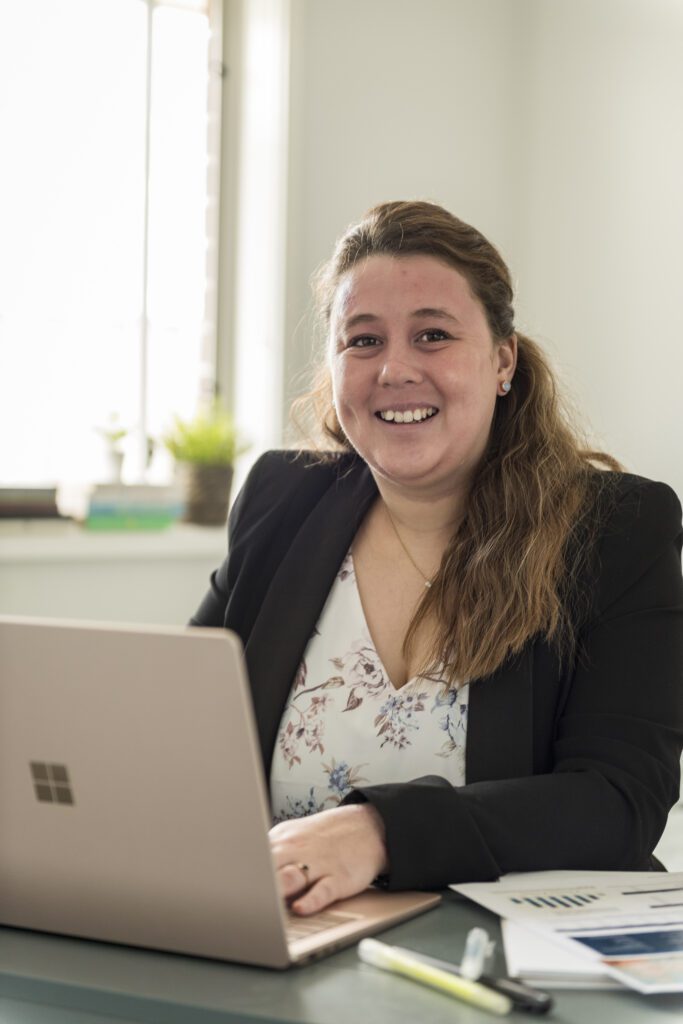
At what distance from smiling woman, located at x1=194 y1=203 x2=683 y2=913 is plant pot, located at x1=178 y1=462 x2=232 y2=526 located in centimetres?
216

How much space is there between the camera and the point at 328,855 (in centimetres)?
114

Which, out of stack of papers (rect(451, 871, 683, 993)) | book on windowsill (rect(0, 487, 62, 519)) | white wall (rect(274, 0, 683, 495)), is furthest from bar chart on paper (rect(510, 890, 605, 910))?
white wall (rect(274, 0, 683, 495))

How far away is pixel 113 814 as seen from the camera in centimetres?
94

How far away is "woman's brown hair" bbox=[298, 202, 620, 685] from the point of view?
62.3 inches

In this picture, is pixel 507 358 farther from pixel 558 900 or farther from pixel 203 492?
pixel 203 492

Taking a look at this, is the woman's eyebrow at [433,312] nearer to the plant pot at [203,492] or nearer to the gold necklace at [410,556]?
the gold necklace at [410,556]

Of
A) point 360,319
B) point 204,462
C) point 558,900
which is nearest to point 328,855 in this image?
point 558,900

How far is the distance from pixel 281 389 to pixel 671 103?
5.27ft

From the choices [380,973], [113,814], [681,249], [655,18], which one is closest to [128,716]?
[113,814]

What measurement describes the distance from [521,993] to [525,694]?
2.21 feet

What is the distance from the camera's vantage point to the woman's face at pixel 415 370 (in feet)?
5.64

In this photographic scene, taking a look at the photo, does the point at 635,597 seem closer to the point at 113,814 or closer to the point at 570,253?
the point at 113,814

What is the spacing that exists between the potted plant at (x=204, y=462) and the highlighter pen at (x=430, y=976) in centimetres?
317

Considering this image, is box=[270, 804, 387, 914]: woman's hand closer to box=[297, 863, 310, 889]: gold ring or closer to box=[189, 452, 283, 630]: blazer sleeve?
box=[297, 863, 310, 889]: gold ring
